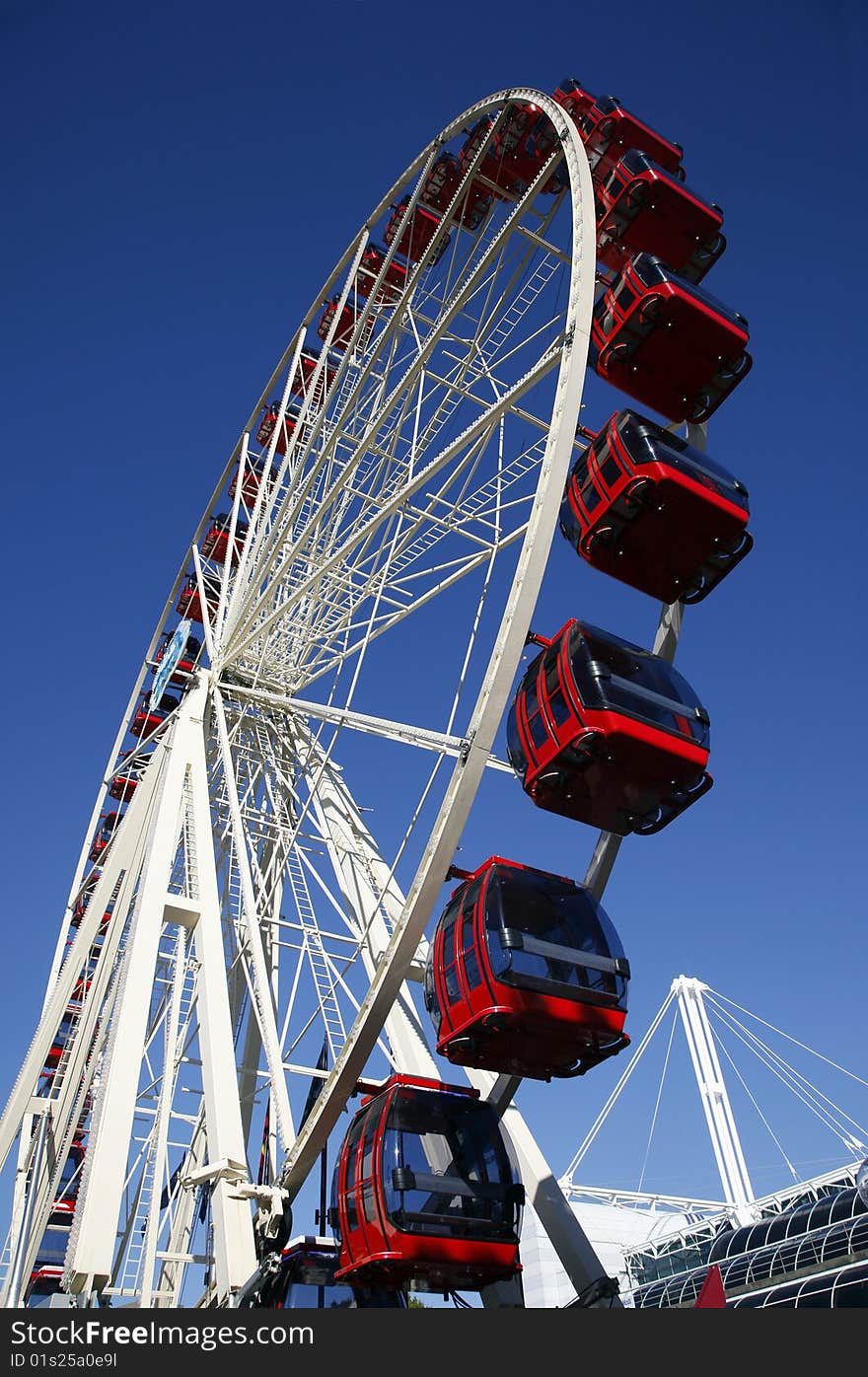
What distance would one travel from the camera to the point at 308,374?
72.5 feet

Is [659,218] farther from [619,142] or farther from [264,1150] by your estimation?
[264,1150]

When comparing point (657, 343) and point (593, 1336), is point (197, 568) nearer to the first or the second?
point (657, 343)

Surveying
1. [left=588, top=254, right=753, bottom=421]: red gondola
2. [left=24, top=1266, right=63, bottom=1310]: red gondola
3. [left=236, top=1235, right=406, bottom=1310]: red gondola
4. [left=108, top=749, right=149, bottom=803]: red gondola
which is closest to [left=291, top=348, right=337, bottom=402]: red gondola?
[left=588, top=254, right=753, bottom=421]: red gondola

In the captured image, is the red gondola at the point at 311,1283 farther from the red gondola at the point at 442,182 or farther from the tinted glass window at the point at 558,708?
the red gondola at the point at 442,182

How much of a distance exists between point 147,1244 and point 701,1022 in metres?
30.6

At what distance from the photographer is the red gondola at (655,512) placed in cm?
1048

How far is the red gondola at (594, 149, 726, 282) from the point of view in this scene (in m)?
12.9

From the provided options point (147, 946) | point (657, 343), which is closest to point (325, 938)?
point (147, 946)

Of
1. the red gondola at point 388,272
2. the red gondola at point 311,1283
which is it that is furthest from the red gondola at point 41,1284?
the red gondola at point 388,272

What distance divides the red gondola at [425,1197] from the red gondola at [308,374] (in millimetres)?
14129

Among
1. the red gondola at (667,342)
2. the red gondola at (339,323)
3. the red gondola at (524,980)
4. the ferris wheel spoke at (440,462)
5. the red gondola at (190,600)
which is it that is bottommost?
the red gondola at (524,980)

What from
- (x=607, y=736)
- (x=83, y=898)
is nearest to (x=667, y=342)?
(x=607, y=736)

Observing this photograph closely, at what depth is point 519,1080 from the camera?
10047mm

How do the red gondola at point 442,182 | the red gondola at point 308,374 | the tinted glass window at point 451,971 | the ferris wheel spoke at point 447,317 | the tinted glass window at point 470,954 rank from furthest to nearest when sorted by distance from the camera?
the red gondola at point 308,374 < the red gondola at point 442,182 < the ferris wheel spoke at point 447,317 < the tinted glass window at point 451,971 < the tinted glass window at point 470,954
